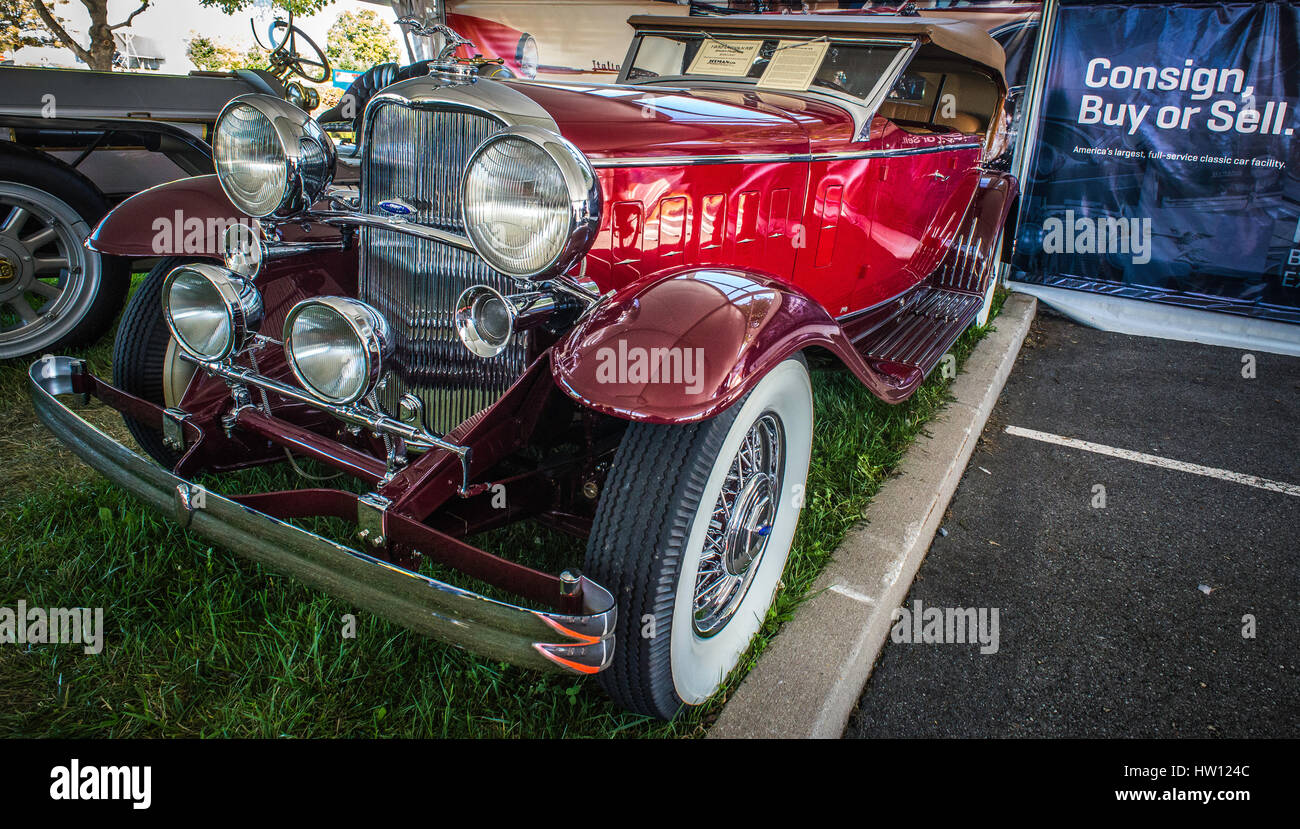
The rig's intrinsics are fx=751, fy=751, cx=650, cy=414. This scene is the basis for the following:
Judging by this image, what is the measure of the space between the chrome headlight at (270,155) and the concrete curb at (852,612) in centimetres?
159

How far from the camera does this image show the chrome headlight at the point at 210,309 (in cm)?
174

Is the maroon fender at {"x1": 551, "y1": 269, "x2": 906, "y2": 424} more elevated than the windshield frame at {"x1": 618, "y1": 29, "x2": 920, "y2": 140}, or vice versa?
the windshield frame at {"x1": 618, "y1": 29, "x2": 920, "y2": 140}

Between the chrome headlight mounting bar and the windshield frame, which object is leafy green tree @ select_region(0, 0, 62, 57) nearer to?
the windshield frame

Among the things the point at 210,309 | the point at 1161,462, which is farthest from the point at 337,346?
the point at 1161,462

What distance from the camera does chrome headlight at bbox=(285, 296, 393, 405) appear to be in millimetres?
1530

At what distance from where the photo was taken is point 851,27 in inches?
108

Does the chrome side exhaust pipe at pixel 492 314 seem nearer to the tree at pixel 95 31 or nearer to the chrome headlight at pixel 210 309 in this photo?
the chrome headlight at pixel 210 309

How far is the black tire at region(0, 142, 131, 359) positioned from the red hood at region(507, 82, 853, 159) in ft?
7.59

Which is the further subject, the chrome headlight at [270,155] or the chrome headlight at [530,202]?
the chrome headlight at [270,155]

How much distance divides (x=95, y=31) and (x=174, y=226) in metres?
8.56

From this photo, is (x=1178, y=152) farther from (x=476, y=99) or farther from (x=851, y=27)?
(x=476, y=99)

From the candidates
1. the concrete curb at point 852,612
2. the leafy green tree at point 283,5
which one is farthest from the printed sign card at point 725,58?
the leafy green tree at point 283,5

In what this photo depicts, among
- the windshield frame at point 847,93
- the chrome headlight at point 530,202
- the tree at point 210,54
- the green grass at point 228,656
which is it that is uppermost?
the tree at point 210,54
